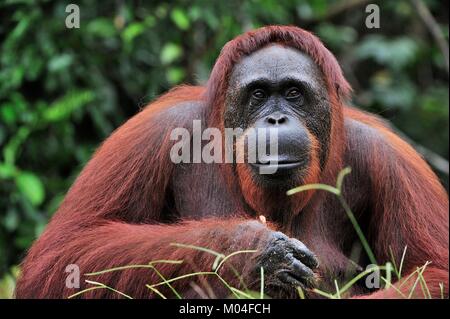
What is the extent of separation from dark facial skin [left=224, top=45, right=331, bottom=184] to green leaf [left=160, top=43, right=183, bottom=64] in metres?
3.02

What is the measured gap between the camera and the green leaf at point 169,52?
7352mm

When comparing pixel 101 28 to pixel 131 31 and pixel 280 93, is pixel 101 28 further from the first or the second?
pixel 280 93

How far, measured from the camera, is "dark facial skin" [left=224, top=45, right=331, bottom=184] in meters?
4.27

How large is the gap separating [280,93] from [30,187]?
3128 millimetres

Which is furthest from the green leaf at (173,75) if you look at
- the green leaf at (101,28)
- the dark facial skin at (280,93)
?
the dark facial skin at (280,93)

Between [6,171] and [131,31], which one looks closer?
[6,171]

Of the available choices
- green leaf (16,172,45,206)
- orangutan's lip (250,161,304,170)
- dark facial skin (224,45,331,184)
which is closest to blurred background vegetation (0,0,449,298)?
green leaf (16,172,45,206)

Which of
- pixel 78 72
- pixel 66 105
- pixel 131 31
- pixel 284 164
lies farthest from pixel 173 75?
pixel 284 164

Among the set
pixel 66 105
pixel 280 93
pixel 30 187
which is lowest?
pixel 30 187

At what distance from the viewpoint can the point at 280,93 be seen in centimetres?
431

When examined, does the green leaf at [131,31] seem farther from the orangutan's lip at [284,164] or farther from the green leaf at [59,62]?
the orangutan's lip at [284,164]

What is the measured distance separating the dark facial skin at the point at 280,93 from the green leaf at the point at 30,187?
2.86 m

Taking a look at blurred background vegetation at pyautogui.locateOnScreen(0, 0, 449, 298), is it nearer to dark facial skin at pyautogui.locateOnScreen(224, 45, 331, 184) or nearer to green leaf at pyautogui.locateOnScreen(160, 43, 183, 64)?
green leaf at pyautogui.locateOnScreen(160, 43, 183, 64)

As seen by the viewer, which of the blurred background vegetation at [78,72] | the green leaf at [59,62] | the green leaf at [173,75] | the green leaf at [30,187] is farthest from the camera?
the green leaf at [173,75]
